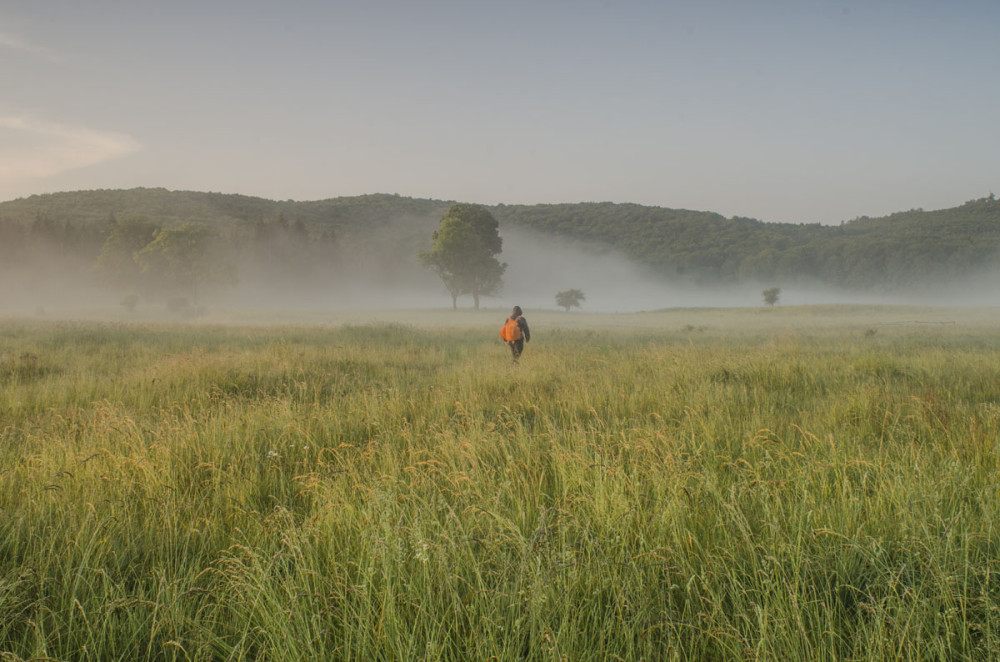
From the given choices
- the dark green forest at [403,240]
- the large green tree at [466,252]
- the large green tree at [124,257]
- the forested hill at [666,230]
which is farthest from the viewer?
the forested hill at [666,230]

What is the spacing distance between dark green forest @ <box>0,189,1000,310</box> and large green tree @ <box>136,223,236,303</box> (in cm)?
30

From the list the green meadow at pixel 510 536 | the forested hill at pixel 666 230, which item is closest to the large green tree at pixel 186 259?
the forested hill at pixel 666 230

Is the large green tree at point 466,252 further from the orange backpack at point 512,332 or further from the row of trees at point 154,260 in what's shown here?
the orange backpack at point 512,332

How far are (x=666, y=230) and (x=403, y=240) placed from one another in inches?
3122

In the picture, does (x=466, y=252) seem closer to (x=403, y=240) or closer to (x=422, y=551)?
(x=403, y=240)

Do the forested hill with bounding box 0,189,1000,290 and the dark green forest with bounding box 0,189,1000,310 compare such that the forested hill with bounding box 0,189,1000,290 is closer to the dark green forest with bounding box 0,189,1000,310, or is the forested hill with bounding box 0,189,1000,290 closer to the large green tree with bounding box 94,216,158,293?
the dark green forest with bounding box 0,189,1000,310

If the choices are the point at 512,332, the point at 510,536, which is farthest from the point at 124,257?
the point at 510,536

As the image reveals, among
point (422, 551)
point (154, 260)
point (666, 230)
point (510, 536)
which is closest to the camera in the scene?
point (422, 551)

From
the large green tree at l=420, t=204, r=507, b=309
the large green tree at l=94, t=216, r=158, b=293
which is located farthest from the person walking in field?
the large green tree at l=94, t=216, r=158, b=293

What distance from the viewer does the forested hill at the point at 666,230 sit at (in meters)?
104

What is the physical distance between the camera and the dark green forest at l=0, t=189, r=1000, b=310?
220ft

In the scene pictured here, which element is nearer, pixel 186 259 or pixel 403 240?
pixel 186 259

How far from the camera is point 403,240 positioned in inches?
4500

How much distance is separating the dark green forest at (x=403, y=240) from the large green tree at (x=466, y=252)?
23124 mm
